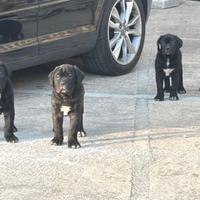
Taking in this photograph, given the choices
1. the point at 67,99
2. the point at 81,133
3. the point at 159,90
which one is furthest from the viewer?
the point at 159,90

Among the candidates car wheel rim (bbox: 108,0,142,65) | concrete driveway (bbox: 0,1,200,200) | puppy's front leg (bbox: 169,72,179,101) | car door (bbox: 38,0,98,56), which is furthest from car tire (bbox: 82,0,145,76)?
puppy's front leg (bbox: 169,72,179,101)

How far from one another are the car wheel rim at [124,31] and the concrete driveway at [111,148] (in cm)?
28

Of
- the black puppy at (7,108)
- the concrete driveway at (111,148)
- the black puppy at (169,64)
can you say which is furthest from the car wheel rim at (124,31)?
the black puppy at (7,108)

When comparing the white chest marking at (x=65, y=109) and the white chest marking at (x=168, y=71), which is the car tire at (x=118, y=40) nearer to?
the white chest marking at (x=168, y=71)

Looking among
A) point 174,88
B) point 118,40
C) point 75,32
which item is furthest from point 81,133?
point 118,40

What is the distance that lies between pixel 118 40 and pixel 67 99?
2617 mm

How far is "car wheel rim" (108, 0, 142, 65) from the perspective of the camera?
25.7 ft

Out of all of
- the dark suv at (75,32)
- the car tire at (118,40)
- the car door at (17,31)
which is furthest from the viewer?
the car tire at (118,40)

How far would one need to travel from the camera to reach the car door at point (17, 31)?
249 inches

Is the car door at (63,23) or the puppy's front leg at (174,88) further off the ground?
the car door at (63,23)

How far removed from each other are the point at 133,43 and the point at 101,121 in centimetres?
222

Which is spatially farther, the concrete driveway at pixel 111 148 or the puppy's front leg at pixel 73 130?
the puppy's front leg at pixel 73 130

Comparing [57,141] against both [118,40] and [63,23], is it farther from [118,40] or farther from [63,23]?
[118,40]

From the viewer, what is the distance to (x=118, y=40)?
7906mm
